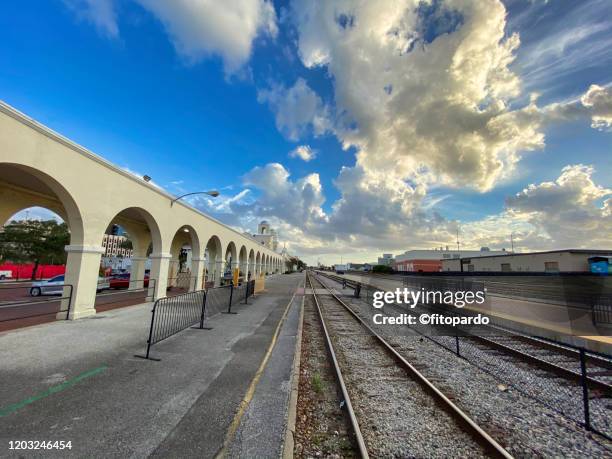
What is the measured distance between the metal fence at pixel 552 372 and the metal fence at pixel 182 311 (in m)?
8.22

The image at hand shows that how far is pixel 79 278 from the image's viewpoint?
9.81 metres

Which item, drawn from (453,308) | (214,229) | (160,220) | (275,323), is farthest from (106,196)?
(453,308)

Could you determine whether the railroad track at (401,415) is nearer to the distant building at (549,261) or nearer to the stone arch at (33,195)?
the stone arch at (33,195)

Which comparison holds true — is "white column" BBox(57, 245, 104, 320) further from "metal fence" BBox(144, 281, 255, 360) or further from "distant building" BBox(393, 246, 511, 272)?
"distant building" BBox(393, 246, 511, 272)

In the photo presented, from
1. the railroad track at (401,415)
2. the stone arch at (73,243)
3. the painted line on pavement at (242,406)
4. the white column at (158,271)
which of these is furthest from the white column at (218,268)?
the railroad track at (401,415)

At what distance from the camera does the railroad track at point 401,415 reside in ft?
11.3

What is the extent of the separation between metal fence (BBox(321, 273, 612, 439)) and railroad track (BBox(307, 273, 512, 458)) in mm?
2016

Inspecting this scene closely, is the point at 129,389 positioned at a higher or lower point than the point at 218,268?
lower

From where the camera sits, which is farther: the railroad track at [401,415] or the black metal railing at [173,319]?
the black metal railing at [173,319]

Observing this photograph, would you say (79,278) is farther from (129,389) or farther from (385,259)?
(385,259)

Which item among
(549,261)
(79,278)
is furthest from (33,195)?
(549,261)

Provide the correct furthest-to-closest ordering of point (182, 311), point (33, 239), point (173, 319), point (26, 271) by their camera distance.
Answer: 1. point (26, 271)
2. point (33, 239)
3. point (182, 311)
4. point (173, 319)

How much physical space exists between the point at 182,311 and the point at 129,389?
5.13 metres

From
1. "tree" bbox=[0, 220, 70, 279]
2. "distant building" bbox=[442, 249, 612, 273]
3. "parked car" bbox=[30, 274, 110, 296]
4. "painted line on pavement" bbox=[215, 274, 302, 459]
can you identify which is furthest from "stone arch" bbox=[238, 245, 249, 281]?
"distant building" bbox=[442, 249, 612, 273]
